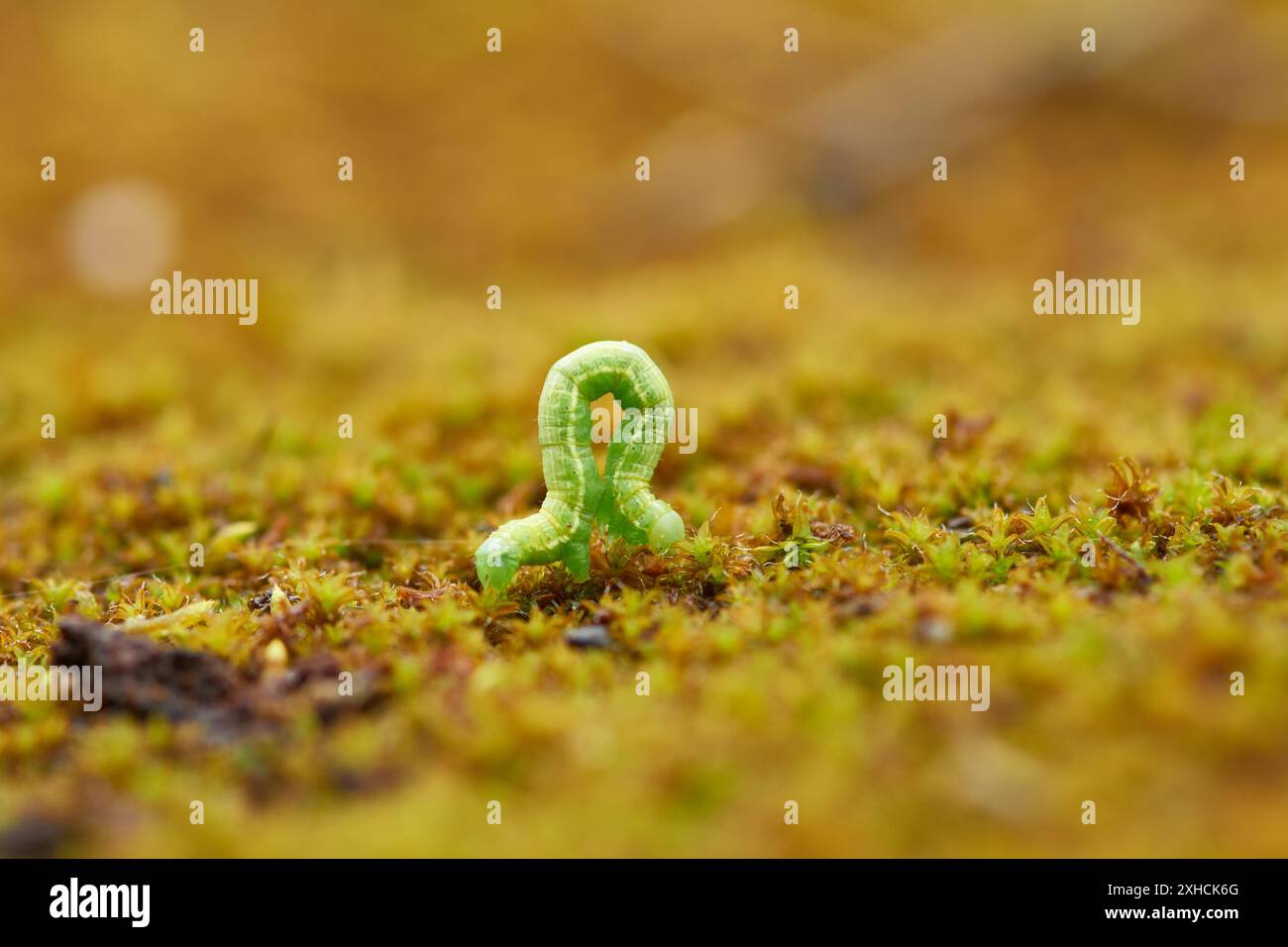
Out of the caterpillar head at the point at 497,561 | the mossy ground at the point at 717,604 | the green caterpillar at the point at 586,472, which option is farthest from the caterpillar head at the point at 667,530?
the caterpillar head at the point at 497,561

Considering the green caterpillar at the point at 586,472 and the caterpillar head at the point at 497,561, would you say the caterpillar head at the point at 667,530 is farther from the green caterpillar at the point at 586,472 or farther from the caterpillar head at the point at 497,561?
the caterpillar head at the point at 497,561

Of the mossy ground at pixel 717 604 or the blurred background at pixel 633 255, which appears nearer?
the mossy ground at pixel 717 604

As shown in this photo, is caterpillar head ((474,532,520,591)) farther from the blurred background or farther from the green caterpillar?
the blurred background

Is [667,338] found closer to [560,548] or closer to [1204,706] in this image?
[560,548]

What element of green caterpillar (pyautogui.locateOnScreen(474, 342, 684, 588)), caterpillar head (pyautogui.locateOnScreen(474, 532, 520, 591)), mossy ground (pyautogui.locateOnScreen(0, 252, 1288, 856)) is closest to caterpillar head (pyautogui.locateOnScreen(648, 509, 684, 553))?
green caterpillar (pyautogui.locateOnScreen(474, 342, 684, 588))

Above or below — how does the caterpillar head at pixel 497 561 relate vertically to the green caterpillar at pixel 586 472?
below

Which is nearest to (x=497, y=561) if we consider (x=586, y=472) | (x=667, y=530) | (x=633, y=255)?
(x=586, y=472)

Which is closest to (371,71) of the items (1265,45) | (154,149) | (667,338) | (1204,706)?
(154,149)

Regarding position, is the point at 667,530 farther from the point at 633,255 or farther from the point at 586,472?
the point at 633,255
